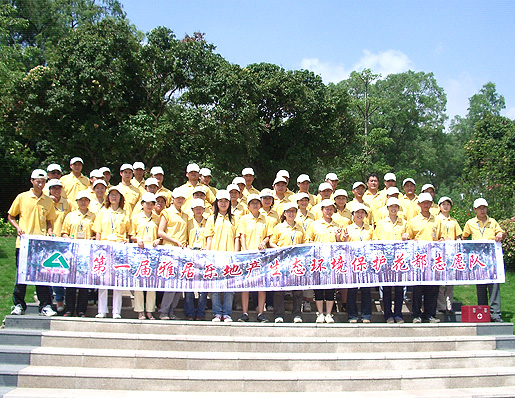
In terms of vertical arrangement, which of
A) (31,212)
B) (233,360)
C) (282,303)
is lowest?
(233,360)

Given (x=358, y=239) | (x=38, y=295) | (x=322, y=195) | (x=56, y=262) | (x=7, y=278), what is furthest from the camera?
(x=7, y=278)

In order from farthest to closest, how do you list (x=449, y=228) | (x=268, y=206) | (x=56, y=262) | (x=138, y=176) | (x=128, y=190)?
(x=138, y=176), (x=128, y=190), (x=449, y=228), (x=268, y=206), (x=56, y=262)

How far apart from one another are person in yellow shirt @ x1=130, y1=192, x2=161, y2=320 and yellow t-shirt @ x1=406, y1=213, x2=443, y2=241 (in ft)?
12.5

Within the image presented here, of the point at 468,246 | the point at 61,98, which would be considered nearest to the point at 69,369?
the point at 468,246

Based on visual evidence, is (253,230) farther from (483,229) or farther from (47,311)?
(483,229)

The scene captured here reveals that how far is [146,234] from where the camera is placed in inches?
285

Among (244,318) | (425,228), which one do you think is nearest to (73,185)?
(244,318)

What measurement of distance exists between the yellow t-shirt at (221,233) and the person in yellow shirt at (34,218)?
235 centimetres

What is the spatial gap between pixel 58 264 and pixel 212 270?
2.11 metres

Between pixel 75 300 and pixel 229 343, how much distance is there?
2.36m

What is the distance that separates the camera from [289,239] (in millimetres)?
7320

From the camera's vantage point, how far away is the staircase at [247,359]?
19.5 ft

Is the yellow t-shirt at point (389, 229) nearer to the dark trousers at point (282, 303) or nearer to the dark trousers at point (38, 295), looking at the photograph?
the dark trousers at point (282, 303)

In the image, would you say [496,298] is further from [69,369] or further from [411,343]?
[69,369]
